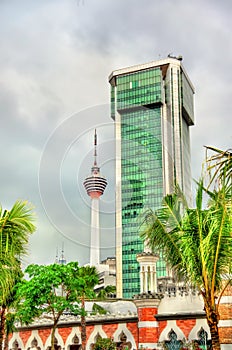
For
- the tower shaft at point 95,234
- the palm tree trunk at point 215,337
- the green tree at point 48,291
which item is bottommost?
the palm tree trunk at point 215,337

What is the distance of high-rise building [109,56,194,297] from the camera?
105 metres

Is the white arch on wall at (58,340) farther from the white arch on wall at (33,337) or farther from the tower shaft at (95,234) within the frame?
the tower shaft at (95,234)

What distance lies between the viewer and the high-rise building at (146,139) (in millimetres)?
104750

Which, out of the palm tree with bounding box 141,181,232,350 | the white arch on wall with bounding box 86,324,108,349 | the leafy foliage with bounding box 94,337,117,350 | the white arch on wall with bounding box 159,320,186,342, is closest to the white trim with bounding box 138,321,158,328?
the white arch on wall with bounding box 159,320,186,342

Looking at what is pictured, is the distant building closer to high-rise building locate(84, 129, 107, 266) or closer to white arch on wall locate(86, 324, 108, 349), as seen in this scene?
high-rise building locate(84, 129, 107, 266)

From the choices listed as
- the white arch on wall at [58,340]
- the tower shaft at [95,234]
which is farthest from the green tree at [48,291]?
the tower shaft at [95,234]

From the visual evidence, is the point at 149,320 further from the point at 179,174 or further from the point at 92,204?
the point at 92,204

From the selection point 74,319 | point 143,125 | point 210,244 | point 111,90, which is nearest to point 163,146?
point 143,125

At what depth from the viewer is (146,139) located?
10894 cm

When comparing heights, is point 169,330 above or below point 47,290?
below

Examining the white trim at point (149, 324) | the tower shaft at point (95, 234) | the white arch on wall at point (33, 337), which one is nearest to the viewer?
the white trim at point (149, 324)

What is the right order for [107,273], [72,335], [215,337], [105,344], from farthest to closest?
[107,273]
[72,335]
[105,344]
[215,337]

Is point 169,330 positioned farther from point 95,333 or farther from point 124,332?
point 95,333

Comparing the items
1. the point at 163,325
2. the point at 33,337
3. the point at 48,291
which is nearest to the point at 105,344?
the point at 163,325
